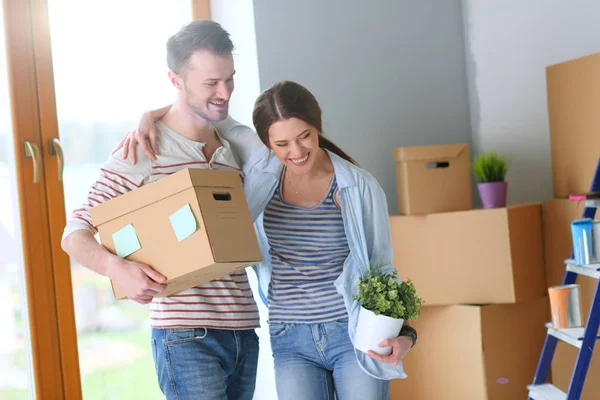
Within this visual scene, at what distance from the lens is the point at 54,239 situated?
244cm

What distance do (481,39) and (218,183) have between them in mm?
2077

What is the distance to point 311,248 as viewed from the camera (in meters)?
1.68

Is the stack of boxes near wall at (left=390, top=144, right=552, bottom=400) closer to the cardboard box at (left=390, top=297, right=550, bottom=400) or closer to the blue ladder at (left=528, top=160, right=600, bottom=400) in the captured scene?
the cardboard box at (left=390, top=297, right=550, bottom=400)

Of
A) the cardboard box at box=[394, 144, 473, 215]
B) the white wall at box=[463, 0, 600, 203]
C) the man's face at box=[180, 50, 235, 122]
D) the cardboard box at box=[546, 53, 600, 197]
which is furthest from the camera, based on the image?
the white wall at box=[463, 0, 600, 203]

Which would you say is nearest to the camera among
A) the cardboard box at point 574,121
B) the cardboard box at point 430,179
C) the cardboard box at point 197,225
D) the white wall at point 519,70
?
the cardboard box at point 197,225

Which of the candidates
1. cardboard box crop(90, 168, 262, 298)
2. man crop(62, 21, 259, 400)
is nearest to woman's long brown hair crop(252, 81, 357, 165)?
man crop(62, 21, 259, 400)

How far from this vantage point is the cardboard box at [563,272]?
2.48 metres

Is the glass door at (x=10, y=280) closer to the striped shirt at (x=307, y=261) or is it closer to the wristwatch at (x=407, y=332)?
the striped shirt at (x=307, y=261)

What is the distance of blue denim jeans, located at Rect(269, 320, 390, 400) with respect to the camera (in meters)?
1.62

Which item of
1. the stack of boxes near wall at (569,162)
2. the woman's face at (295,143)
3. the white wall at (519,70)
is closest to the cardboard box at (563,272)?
the stack of boxes near wall at (569,162)

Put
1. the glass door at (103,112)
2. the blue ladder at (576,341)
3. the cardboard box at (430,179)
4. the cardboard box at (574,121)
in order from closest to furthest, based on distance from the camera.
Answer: the blue ladder at (576,341)
the cardboard box at (574,121)
the glass door at (103,112)
the cardboard box at (430,179)

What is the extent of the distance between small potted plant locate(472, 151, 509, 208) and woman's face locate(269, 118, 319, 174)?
1247 mm

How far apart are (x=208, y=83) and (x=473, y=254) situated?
141cm

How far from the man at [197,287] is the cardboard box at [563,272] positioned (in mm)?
1408
